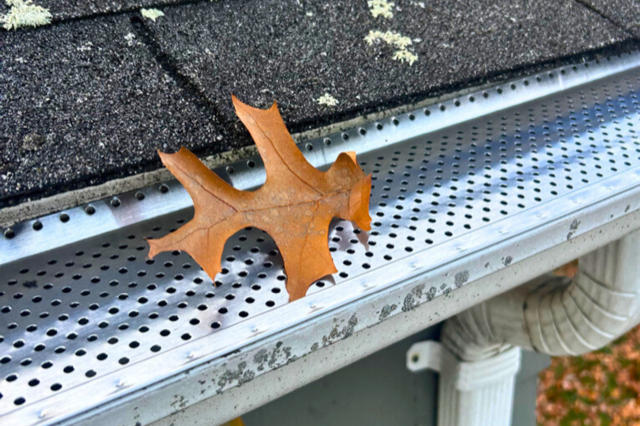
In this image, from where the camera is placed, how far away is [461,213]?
2.92 ft

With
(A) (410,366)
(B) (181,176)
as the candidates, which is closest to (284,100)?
(B) (181,176)

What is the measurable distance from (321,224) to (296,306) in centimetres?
16

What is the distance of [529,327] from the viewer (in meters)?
1.68

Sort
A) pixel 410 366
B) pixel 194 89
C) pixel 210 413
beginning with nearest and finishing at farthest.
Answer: pixel 210 413, pixel 194 89, pixel 410 366

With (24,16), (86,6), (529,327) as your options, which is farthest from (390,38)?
(529,327)

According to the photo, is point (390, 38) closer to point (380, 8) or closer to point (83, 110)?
point (380, 8)

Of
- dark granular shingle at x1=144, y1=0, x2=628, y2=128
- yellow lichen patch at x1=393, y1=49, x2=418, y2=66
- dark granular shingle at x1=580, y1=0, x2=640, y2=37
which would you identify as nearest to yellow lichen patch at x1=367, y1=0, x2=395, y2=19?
dark granular shingle at x1=144, y1=0, x2=628, y2=128

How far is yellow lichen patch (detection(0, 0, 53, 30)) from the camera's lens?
3.39 feet

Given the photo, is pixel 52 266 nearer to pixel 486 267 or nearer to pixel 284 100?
pixel 284 100

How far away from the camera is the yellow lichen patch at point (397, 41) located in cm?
117

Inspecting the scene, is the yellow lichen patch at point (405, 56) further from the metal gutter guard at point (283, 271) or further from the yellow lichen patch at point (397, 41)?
the metal gutter guard at point (283, 271)

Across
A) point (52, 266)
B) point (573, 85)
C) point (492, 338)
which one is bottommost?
A: point (492, 338)

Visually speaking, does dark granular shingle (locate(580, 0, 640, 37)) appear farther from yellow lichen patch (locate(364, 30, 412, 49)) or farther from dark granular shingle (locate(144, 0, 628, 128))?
yellow lichen patch (locate(364, 30, 412, 49))

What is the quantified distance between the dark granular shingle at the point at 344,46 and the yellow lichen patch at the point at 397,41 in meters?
0.01
